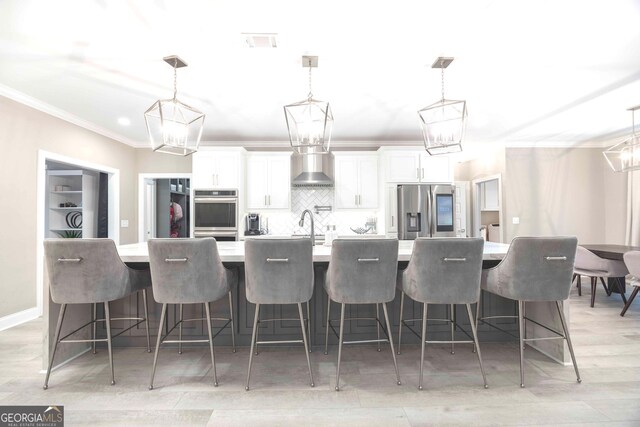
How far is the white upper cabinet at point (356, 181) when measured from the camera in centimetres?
505

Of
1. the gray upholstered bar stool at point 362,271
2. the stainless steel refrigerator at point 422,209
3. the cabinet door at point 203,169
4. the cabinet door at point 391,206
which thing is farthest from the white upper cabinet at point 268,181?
the gray upholstered bar stool at point 362,271

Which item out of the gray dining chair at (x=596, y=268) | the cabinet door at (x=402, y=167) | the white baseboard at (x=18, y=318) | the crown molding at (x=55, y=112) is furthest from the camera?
the cabinet door at (x=402, y=167)

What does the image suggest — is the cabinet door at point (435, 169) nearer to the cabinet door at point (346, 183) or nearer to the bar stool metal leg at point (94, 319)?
the cabinet door at point (346, 183)

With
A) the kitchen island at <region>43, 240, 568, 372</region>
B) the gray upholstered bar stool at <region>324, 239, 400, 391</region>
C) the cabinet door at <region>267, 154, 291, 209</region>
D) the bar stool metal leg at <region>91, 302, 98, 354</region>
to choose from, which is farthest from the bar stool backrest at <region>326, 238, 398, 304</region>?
the cabinet door at <region>267, 154, 291, 209</region>

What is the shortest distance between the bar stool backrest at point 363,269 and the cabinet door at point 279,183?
3.15 m

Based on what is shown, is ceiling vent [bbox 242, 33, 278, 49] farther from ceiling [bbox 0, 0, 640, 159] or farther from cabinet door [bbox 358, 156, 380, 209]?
cabinet door [bbox 358, 156, 380, 209]

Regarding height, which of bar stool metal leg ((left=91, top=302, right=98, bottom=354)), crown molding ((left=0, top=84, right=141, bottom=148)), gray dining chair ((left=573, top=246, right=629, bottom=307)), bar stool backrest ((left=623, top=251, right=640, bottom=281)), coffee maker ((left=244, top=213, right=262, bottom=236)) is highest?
crown molding ((left=0, top=84, right=141, bottom=148))

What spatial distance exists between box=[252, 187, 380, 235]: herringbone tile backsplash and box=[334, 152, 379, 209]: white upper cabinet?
285 mm

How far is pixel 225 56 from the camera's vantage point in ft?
8.55

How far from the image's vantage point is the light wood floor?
67.5 inches

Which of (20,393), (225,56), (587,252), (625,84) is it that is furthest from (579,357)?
(20,393)

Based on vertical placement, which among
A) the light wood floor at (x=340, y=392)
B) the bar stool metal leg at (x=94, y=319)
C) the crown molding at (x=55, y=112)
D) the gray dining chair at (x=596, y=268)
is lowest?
the light wood floor at (x=340, y=392)

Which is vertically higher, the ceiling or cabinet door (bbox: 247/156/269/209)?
the ceiling

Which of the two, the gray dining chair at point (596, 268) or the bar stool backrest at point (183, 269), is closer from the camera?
the bar stool backrest at point (183, 269)
